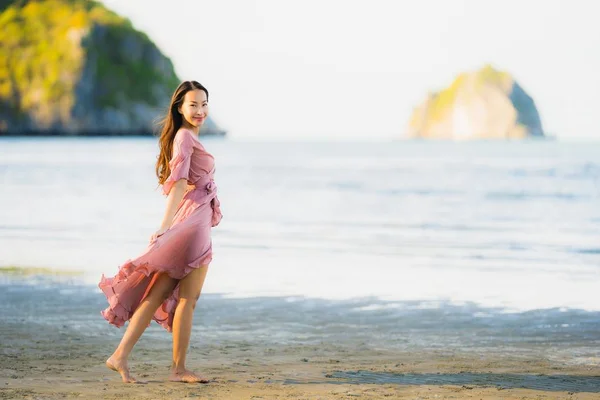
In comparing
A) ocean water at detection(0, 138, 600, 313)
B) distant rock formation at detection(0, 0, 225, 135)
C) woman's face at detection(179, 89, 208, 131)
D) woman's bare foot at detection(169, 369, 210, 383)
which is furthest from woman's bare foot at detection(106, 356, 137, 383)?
distant rock formation at detection(0, 0, 225, 135)

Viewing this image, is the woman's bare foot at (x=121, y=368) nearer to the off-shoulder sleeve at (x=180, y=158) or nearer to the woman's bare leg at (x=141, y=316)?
the woman's bare leg at (x=141, y=316)

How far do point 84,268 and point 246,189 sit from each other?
74.6 ft

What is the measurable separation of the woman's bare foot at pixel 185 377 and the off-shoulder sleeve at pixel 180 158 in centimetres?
109

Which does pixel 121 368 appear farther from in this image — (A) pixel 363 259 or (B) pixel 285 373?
(A) pixel 363 259

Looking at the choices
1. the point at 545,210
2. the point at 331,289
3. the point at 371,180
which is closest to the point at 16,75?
the point at 371,180

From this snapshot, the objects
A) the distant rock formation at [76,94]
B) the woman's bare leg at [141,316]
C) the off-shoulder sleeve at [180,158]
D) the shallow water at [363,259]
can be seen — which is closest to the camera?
the off-shoulder sleeve at [180,158]

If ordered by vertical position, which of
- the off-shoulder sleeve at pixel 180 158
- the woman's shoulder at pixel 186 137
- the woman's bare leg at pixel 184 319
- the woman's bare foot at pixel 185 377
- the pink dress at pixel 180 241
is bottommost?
the woman's bare foot at pixel 185 377

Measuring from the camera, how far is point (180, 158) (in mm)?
5891

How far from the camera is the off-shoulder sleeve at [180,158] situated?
5.87 metres

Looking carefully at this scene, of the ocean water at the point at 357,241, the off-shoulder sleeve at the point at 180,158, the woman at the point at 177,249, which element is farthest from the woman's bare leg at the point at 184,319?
the ocean water at the point at 357,241

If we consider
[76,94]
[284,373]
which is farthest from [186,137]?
[76,94]

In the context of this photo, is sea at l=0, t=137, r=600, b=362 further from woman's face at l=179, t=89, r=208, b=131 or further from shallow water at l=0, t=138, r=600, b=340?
woman's face at l=179, t=89, r=208, b=131

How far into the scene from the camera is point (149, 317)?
20.1 feet

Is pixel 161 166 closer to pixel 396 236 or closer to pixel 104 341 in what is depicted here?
pixel 104 341
